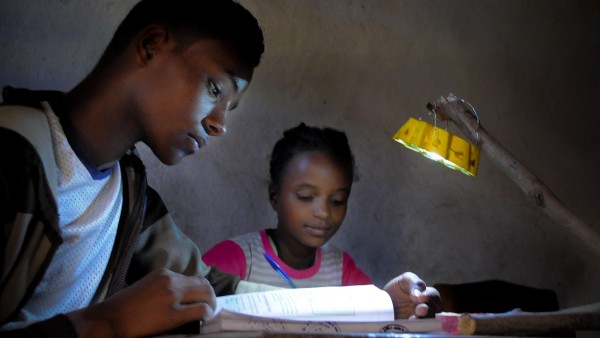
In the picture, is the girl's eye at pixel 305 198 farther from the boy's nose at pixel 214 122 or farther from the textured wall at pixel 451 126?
the boy's nose at pixel 214 122

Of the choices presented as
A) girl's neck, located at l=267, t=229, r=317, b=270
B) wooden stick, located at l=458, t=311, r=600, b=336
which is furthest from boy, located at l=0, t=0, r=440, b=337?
girl's neck, located at l=267, t=229, r=317, b=270

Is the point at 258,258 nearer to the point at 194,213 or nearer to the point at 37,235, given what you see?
the point at 194,213

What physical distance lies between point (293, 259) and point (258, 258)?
0.12 metres

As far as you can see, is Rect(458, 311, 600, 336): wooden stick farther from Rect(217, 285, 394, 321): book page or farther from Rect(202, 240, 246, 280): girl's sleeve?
Rect(202, 240, 246, 280): girl's sleeve

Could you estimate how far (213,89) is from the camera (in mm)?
1099

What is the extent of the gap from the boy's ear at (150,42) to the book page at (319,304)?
1.38ft

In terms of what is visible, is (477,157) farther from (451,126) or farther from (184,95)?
(184,95)

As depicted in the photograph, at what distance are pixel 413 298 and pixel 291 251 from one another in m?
0.67

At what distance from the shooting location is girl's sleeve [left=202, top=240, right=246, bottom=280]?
1.63 m

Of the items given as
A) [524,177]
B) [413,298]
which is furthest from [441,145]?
[413,298]

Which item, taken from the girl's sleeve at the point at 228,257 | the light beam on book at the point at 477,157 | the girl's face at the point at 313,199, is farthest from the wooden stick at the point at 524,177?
the girl's sleeve at the point at 228,257

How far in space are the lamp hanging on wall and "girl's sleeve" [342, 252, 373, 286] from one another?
506 mm

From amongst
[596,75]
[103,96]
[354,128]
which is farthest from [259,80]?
[596,75]

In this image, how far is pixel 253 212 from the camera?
6.21ft
